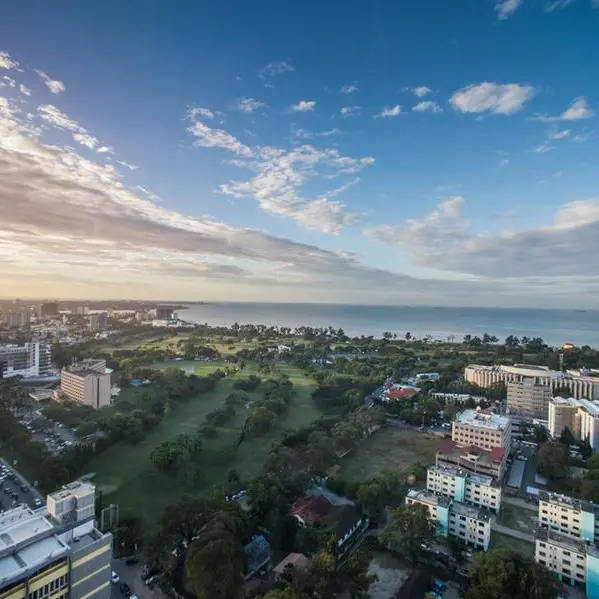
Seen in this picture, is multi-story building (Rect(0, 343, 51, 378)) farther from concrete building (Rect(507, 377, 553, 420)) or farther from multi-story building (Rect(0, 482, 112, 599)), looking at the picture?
concrete building (Rect(507, 377, 553, 420))

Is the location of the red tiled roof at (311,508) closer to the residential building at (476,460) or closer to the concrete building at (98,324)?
the residential building at (476,460)

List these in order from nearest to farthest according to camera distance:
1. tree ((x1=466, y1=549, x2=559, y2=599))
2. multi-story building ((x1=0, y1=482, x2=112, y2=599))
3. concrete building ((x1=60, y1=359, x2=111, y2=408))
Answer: multi-story building ((x1=0, y1=482, x2=112, y2=599)) < tree ((x1=466, y1=549, x2=559, y2=599)) < concrete building ((x1=60, y1=359, x2=111, y2=408))

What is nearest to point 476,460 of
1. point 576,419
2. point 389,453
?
point 389,453

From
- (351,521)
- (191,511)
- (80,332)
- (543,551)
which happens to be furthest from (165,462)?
(80,332)

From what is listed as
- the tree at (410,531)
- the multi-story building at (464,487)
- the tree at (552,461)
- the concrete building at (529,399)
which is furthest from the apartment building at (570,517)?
the concrete building at (529,399)

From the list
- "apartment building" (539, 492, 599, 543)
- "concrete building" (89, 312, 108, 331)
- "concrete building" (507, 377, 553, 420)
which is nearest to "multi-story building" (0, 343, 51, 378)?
"concrete building" (89, 312, 108, 331)

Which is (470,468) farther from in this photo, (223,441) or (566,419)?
(223,441)
